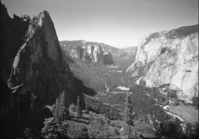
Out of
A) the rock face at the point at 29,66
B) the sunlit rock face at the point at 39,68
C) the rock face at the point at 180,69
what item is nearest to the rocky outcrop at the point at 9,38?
the rock face at the point at 29,66

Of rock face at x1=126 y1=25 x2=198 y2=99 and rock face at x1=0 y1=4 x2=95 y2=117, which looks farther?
rock face at x1=126 y1=25 x2=198 y2=99

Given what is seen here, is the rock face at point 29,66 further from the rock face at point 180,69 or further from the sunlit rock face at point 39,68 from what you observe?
the rock face at point 180,69

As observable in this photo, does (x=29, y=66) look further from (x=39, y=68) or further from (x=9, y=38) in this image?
(x=9, y=38)

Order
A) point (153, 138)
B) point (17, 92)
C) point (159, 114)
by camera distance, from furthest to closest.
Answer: point (159, 114)
point (17, 92)
point (153, 138)

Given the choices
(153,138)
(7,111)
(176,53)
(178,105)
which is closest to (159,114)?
(178,105)

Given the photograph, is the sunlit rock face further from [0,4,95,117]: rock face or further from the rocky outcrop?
the rocky outcrop

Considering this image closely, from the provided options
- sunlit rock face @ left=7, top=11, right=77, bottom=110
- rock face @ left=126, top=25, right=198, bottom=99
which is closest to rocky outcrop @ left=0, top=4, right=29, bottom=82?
sunlit rock face @ left=7, top=11, right=77, bottom=110

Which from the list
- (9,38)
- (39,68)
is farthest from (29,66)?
(9,38)

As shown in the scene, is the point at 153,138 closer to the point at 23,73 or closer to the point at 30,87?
the point at 30,87
